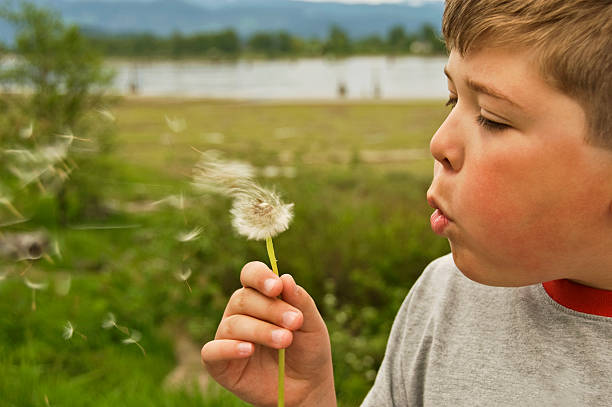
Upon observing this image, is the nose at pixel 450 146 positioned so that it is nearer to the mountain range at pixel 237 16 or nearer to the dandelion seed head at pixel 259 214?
the dandelion seed head at pixel 259 214

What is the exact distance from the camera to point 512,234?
1.04 metres

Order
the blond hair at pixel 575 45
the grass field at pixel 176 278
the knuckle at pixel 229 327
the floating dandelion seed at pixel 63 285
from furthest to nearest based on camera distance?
the floating dandelion seed at pixel 63 285 < the grass field at pixel 176 278 < the knuckle at pixel 229 327 < the blond hair at pixel 575 45

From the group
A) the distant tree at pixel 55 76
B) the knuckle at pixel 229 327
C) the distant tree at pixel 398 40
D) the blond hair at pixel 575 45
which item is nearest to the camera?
the blond hair at pixel 575 45

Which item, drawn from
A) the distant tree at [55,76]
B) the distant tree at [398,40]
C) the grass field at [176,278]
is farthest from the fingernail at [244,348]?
the distant tree at [398,40]

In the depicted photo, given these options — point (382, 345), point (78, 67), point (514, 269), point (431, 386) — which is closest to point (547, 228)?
point (514, 269)

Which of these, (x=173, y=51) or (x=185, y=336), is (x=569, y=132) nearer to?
(x=185, y=336)

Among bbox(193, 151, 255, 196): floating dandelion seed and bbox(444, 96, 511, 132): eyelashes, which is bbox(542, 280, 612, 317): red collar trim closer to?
bbox(444, 96, 511, 132): eyelashes

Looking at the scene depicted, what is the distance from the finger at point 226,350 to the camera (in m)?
1.09

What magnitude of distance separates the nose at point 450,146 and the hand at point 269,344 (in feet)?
1.06

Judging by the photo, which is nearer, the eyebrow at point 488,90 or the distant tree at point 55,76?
the eyebrow at point 488,90

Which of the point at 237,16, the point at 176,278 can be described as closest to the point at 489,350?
the point at 176,278

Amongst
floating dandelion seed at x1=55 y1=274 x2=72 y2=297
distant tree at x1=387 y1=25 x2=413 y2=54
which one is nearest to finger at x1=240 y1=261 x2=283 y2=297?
floating dandelion seed at x1=55 y1=274 x2=72 y2=297

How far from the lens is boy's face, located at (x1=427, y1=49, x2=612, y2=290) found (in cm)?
97

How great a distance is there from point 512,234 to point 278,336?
0.41m
